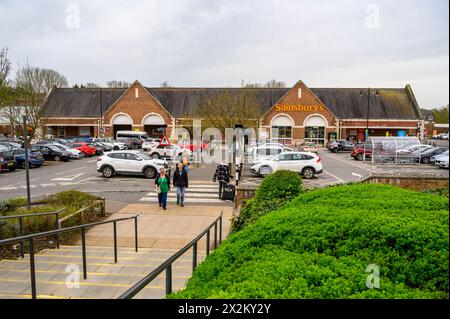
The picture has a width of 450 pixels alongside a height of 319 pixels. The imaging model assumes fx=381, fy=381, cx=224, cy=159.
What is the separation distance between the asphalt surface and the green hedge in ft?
32.8

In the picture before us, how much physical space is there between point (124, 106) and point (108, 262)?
45622mm

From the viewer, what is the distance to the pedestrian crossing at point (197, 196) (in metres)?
15.4

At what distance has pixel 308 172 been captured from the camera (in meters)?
20.8

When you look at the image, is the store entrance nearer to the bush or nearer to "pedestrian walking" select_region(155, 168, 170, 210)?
"pedestrian walking" select_region(155, 168, 170, 210)

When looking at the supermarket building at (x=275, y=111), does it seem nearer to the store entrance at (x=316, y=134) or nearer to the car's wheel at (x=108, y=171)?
the store entrance at (x=316, y=134)

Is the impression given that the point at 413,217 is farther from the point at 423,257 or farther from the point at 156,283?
the point at 156,283

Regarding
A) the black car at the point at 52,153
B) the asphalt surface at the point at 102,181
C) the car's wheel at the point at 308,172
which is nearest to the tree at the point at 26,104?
the black car at the point at 52,153

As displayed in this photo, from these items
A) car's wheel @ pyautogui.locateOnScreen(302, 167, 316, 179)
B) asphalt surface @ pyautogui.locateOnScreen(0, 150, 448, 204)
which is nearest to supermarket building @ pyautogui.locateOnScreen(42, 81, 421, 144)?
asphalt surface @ pyautogui.locateOnScreen(0, 150, 448, 204)

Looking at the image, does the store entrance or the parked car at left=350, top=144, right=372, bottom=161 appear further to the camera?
the store entrance

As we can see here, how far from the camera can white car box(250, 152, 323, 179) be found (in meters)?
20.6

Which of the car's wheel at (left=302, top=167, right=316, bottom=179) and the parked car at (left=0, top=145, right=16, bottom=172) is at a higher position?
the parked car at (left=0, top=145, right=16, bottom=172)

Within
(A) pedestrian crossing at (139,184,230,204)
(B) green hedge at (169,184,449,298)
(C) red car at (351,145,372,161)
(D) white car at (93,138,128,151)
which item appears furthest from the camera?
(D) white car at (93,138,128,151)

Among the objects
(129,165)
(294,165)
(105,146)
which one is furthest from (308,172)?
(105,146)

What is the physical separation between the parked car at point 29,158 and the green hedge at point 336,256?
2449cm
